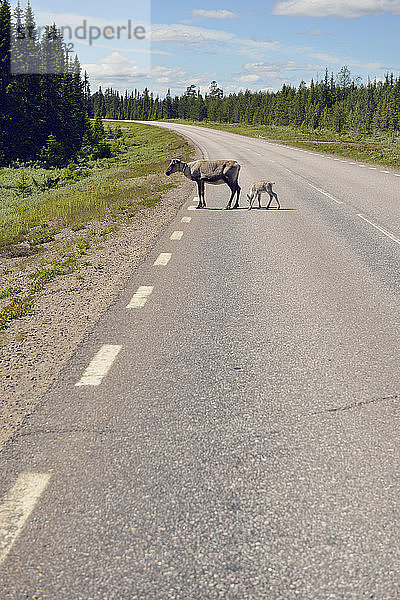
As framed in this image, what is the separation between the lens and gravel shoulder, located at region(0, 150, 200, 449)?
4.56 metres

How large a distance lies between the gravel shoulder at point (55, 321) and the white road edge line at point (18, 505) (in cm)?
55

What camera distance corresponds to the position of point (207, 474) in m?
3.43

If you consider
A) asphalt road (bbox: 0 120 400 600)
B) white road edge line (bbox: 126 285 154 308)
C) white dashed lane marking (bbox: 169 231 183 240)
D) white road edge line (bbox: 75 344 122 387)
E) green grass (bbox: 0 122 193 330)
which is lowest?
green grass (bbox: 0 122 193 330)

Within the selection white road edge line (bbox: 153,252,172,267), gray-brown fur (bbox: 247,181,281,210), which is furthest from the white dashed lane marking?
gray-brown fur (bbox: 247,181,281,210)

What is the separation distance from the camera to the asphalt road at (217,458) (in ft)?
8.79

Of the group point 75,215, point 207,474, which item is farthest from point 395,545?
point 75,215

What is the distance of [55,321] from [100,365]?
5.13ft

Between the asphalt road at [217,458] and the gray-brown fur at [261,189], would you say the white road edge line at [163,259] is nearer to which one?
the asphalt road at [217,458]

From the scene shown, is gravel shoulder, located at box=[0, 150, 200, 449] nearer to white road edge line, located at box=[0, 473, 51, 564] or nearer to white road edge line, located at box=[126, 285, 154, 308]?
white road edge line, located at box=[126, 285, 154, 308]

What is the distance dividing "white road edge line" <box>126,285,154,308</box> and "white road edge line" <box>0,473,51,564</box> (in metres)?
3.59

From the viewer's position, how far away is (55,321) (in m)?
6.39

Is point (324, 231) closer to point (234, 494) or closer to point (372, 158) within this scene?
point (234, 494)

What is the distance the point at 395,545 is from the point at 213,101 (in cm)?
Result: 18558

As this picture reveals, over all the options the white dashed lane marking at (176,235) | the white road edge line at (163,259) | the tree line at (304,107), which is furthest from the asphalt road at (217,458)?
the tree line at (304,107)
